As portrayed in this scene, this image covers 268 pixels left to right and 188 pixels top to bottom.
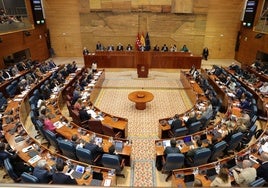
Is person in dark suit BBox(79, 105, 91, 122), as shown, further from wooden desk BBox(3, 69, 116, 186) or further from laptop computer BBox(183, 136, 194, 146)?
laptop computer BBox(183, 136, 194, 146)

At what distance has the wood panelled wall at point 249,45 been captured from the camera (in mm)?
17422

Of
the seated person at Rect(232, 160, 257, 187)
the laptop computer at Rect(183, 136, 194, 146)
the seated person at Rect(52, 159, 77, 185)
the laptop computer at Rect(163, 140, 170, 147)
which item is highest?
the seated person at Rect(52, 159, 77, 185)

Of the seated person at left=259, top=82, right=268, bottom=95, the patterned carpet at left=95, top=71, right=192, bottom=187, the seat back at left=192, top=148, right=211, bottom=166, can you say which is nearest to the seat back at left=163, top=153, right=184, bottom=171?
the seat back at left=192, top=148, right=211, bottom=166

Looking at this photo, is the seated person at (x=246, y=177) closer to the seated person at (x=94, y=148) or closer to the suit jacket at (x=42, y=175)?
the seated person at (x=94, y=148)

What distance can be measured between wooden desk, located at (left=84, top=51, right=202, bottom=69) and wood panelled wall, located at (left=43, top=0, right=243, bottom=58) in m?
3.94

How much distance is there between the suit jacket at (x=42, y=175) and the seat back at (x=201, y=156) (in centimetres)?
414

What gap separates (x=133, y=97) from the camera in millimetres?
11289

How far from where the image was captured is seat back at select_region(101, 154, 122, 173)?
616 centimetres

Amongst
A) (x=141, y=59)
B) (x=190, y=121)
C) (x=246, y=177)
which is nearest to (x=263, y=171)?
(x=246, y=177)

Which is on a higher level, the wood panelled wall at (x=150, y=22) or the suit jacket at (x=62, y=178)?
the wood panelled wall at (x=150, y=22)

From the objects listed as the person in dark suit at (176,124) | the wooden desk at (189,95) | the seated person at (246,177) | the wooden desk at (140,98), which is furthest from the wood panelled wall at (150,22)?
the seated person at (246,177)

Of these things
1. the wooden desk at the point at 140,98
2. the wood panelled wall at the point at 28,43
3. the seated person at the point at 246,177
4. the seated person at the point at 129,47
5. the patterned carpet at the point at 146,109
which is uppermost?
the wood panelled wall at the point at 28,43

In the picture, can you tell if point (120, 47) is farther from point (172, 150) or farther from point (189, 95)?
point (172, 150)

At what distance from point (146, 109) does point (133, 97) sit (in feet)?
3.20
